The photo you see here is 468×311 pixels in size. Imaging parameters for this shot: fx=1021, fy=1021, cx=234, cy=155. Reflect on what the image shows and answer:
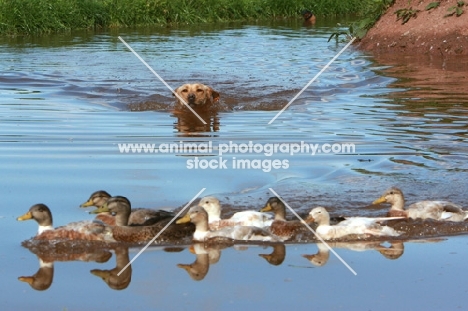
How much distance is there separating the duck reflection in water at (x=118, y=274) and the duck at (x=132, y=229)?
0.26 meters

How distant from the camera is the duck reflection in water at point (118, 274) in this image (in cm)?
675

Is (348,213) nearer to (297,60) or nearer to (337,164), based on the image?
(337,164)

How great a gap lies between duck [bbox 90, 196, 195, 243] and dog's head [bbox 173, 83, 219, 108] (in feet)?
24.0

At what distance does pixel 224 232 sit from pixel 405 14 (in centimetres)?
1533

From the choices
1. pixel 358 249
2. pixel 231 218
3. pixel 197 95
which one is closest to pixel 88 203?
pixel 231 218

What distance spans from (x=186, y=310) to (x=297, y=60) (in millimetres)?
15689

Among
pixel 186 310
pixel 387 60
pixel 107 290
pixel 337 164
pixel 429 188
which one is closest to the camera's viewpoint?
pixel 186 310

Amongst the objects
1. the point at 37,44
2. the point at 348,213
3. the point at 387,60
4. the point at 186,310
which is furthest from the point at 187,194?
the point at 37,44

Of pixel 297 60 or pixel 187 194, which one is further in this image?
pixel 297 60

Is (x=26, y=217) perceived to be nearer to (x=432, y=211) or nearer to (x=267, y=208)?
(x=267, y=208)

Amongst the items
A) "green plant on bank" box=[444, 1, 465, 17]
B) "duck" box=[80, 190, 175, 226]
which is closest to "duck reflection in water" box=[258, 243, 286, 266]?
"duck" box=[80, 190, 175, 226]

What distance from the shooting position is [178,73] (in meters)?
19.4

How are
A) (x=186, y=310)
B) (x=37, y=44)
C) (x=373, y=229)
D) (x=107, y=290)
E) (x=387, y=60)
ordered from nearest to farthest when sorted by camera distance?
(x=186, y=310)
(x=107, y=290)
(x=373, y=229)
(x=387, y=60)
(x=37, y=44)

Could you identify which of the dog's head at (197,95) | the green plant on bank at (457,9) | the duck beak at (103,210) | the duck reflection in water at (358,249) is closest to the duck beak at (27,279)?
the duck beak at (103,210)
